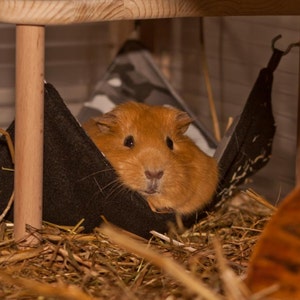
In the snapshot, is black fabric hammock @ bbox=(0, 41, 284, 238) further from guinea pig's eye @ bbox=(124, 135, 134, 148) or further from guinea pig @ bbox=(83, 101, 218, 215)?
guinea pig's eye @ bbox=(124, 135, 134, 148)

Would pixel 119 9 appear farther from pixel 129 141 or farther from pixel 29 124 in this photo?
pixel 129 141

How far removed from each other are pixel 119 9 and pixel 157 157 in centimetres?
52

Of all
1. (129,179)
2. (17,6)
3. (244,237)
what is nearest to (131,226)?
(129,179)

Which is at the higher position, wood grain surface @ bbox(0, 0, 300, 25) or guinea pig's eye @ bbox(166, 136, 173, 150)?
wood grain surface @ bbox(0, 0, 300, 25)

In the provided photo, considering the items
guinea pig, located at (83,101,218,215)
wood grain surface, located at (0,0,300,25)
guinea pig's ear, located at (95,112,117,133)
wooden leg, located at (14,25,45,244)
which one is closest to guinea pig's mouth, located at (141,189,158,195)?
guinea pig, located at (83,101,218,215)

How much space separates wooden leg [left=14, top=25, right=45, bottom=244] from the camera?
2213mm

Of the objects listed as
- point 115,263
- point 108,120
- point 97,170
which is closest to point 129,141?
point 108,120

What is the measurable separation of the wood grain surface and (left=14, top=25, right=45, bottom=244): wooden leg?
0.22ft

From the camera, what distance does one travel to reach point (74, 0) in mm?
2170

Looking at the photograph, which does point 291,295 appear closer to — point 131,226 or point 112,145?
point 131,226

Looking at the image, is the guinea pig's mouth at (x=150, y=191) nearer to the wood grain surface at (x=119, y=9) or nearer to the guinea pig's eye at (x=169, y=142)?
the guinea pig's eye at (x=169, y=142)

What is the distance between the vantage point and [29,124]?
225 centimetres

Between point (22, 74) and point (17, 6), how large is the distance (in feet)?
0.61

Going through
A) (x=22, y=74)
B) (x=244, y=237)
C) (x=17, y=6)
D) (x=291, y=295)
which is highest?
(x=17, y=6)
